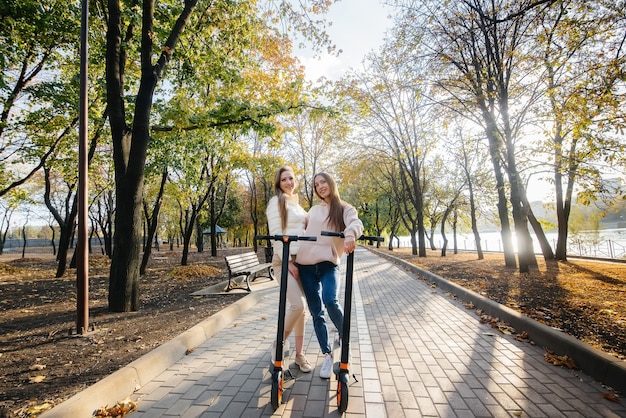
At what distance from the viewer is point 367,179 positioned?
3250 cm

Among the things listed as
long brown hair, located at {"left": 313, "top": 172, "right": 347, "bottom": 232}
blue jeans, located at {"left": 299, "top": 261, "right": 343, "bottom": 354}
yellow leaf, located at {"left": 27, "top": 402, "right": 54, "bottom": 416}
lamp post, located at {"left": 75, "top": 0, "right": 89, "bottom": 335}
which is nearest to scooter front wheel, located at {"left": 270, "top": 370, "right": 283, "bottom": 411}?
blue jeans, located at {"left": 299, "top": 261, "right": 343, "bottom": 354}

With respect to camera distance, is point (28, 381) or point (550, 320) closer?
point (28, 381)

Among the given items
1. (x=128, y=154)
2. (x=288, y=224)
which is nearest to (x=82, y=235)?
(x=128, y=154)

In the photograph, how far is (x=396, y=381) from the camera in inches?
136

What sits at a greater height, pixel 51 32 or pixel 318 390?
pixel 51 32

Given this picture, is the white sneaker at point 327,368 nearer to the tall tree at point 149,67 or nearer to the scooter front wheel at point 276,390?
the scooter front wheel at point 276,390

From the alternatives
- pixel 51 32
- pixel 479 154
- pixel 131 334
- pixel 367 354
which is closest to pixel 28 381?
pixel 131 334

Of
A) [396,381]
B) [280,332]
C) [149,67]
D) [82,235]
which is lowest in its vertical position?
[396,381]

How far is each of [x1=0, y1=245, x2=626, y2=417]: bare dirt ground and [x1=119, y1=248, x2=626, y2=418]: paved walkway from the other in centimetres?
78

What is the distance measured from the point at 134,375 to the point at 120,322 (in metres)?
2.61

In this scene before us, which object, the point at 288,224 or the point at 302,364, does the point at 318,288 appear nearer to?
the point at 288,224

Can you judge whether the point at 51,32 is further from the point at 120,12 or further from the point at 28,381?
the point at 28,381

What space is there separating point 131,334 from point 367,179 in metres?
29.1

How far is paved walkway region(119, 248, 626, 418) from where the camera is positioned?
2908mm
